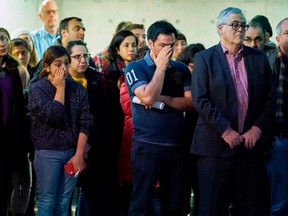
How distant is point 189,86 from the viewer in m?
5.05

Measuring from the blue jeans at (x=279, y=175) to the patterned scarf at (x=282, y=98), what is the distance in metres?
0.20

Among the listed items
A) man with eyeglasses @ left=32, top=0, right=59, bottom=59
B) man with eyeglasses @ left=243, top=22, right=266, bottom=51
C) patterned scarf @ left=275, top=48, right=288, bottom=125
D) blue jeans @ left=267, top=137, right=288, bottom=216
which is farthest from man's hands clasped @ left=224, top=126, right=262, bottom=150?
man with eyeglasses @ left=32, top=0, right=59, bottom=59

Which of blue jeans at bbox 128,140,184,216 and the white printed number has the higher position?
the white printed number

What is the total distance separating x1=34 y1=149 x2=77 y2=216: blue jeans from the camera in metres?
5.09

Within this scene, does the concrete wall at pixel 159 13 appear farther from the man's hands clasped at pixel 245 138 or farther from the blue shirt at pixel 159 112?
the man's hands clasped at pixel 245 138

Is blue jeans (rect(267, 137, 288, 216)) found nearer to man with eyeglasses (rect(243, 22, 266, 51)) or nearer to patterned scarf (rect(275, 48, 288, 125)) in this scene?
patterned scarf (rect(275, 48, 288, 125))

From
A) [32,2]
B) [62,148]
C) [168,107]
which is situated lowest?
[62,148]

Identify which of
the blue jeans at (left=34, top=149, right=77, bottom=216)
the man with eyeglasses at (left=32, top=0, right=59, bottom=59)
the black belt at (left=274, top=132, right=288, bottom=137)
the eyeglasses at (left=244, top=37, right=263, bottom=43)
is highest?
the man with eyeglasses at (left=32, top=0, right=59, bottom=59)

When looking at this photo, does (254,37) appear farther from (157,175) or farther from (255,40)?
(157,175)

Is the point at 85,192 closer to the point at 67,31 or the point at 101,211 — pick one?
the point at 101,211

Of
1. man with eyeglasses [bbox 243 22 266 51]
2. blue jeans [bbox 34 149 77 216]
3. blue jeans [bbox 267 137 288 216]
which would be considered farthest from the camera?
man with eyeglasses [bbox 243 22 266 51]

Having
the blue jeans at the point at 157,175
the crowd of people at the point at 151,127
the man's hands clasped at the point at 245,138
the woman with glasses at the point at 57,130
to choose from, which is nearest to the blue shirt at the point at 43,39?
the crowd of people at the point at 151,127

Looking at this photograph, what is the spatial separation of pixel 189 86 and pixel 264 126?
0.62 meters

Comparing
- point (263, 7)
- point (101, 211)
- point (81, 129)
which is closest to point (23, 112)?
point (81, 129)
